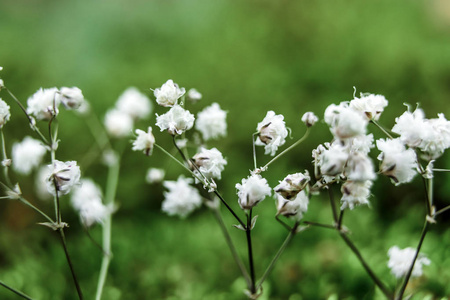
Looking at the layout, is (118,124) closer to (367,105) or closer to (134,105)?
(134,105)

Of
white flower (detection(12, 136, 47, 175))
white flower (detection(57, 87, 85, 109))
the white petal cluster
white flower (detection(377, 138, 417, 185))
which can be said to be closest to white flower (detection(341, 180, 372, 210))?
white flower (detection(377, 138, 417, 185))

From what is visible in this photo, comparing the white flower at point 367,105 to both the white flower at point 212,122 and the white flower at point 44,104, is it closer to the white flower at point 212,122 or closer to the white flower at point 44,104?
the white flower at point 212,122

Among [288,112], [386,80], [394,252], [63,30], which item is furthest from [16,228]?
[63,30]

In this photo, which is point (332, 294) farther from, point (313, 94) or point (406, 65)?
point (406, 65)

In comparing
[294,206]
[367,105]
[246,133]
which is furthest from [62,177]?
[246,133]

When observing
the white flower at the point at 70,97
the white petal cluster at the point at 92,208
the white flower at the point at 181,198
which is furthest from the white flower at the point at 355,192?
the white petal cluster at the point at 92,208

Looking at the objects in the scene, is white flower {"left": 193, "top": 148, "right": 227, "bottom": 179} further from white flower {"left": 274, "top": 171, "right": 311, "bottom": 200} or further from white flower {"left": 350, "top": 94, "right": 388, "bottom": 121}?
white flower {"left": 350, "top": 94, "right": 388, "bottom": 121}
